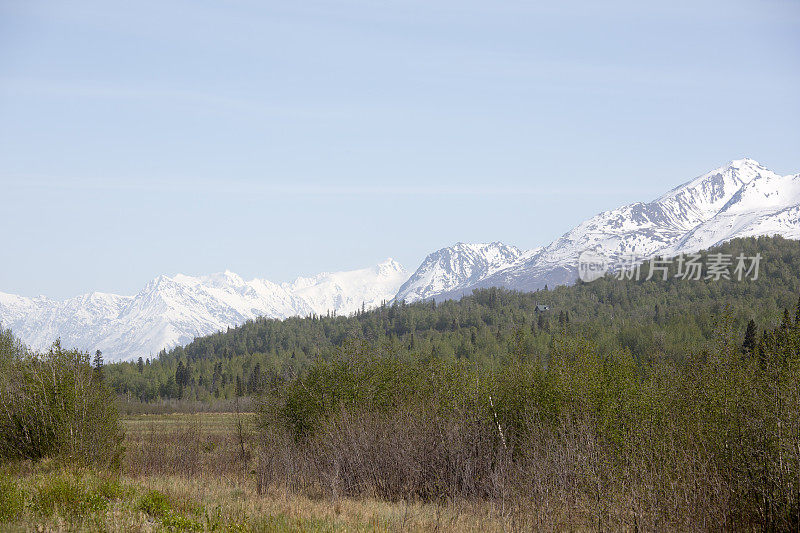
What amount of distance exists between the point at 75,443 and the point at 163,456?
911 cm

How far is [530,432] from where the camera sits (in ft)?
127

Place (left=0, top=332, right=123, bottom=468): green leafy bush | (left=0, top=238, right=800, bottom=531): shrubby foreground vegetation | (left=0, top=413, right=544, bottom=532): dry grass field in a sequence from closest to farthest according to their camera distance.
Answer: (left=0, top=413, right=544, bottom=532): dry grass field < (left=0, top=238, right=800, bottom=531): shrubby foreground vegetation < (left=0, top=332, right=123, bottom=468): green leafy bush

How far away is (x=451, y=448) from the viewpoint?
3369 cm

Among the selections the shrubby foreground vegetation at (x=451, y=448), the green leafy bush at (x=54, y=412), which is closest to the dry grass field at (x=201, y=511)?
the shrubby foreground vegetation at (x=451, y=448)

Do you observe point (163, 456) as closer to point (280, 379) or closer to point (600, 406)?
point (280, 379)

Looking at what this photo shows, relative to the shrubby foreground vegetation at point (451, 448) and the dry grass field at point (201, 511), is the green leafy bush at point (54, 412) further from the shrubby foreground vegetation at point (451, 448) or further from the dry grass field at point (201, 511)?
the dry grass field at point (201, 511)

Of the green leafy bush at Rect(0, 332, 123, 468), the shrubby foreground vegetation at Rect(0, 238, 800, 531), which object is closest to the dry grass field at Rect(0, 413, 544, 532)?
the shrubby foreground vegetation at Rect(0, 238, 800, 531)

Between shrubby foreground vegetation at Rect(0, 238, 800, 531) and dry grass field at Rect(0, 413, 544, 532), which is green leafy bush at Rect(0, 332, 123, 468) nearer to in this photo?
shrubby foreground vegetation at Rect(0, 238, 800, 531)

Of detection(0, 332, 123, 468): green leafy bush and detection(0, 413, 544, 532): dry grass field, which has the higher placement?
detection(0, 332, 123, 468): green leafy bush

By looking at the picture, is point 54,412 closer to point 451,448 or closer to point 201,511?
point 201,511

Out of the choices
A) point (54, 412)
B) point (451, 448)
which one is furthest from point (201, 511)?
point (54, 412)

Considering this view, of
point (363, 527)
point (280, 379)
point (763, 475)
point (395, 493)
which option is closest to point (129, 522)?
point (363, 527)

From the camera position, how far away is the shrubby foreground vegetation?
21281mm

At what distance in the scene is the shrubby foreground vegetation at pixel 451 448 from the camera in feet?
69.8
